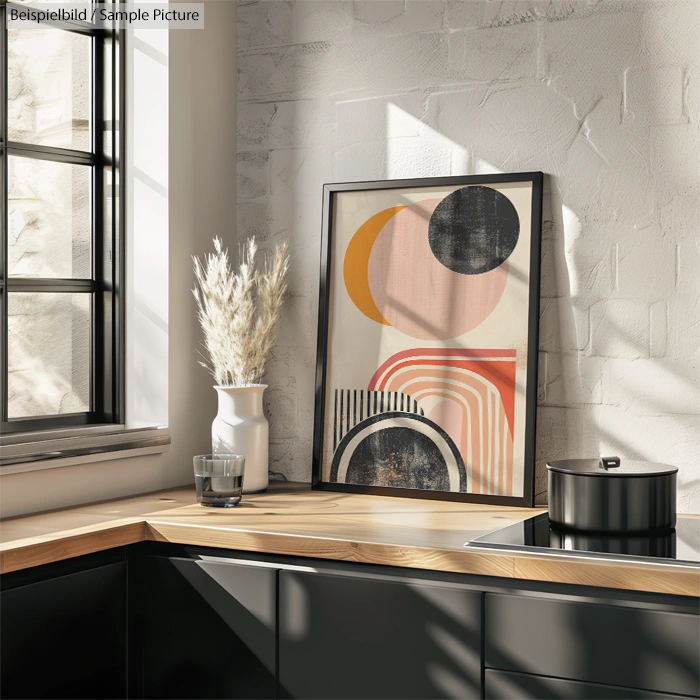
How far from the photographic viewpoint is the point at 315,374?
2801 mm

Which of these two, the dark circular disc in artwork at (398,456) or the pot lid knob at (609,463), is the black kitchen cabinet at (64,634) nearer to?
the dark circular disc in artwork at (398,456)

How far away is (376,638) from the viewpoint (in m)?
1.96

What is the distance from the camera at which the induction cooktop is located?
1785 mm

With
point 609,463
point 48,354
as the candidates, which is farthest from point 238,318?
point 609,463

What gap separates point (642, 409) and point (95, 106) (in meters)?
1.75

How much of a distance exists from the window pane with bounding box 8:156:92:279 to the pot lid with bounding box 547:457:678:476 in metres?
1.47

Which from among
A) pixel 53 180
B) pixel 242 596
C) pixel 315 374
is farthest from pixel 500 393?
pixel 53 180

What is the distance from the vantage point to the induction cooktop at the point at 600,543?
179cm

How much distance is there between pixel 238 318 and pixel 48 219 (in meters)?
0.59

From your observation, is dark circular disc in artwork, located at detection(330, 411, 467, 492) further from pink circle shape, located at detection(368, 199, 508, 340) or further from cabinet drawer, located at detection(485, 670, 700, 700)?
Result: cabinet drawer, located at detection(485, 670, 700, 700)

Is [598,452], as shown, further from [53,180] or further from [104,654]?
[53,180]

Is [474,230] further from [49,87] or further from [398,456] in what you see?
[49,87]

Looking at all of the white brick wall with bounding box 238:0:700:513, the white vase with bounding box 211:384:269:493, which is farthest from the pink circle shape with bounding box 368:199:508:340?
the white vase with bounding box 211:384:269:493

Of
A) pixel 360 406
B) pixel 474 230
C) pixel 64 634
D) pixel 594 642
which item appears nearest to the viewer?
pixel 594 642
